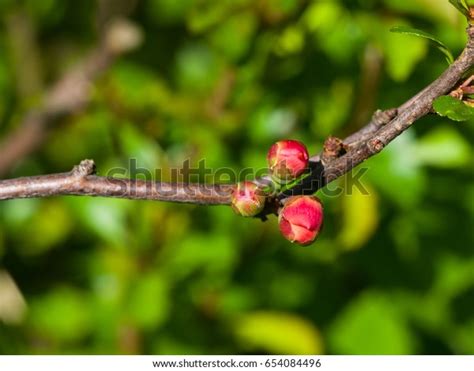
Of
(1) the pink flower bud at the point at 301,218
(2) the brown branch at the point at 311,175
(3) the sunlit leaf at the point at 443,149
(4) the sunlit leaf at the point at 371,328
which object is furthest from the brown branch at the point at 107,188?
(4) the sunlit leaf at the point at 371,328

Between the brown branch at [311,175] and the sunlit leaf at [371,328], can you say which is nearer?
the brown branch at [311,175]

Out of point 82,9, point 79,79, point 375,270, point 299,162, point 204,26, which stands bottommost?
point 299,162

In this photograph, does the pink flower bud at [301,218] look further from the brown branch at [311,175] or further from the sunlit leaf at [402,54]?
the sunlit leaf at [402,54]

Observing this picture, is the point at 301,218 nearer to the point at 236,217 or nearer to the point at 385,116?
the point at 385,116

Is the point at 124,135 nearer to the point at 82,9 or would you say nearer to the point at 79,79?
the point at 79,79

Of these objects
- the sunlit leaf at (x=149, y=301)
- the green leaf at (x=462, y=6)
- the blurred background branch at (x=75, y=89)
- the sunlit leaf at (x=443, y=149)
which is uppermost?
A: the blurred background branch at (x=75, y=89)

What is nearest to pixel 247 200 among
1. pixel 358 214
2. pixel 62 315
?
pixel 358 214

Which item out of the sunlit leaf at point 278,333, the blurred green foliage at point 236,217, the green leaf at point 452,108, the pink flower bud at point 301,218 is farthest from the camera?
the sunlit leaf at point 278,333
